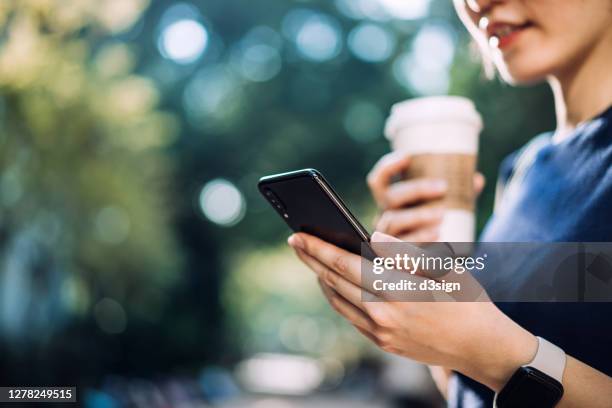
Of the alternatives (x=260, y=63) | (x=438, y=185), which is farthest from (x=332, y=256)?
(x=260, y=63)

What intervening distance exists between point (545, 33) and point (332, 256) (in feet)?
2.40

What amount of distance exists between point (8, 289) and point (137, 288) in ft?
7.77

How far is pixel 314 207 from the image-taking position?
4.46 feet

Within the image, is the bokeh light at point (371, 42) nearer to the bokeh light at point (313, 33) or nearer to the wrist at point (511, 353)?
the bokeh light at point (313, 33)

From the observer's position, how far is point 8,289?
10.8 m

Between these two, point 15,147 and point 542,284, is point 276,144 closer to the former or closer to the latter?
point 15,147

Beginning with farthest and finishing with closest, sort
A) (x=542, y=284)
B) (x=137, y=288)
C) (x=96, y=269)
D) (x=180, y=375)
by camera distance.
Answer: (x=180, y=375), (x=137, y=288), (x=96, y=269), (x=542, y=284)

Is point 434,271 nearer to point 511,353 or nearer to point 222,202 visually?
point 511,353

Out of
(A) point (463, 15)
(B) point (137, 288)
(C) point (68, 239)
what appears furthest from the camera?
(B) point (137, 288)

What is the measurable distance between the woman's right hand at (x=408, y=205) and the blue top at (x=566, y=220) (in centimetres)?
17

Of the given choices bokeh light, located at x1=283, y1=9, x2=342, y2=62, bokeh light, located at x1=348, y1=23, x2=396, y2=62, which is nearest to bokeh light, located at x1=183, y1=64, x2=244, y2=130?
bokeh light, located at x1=283, y1=9, x2=342, y2=62

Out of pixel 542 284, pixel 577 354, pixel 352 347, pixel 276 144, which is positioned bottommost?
pixel 352 347

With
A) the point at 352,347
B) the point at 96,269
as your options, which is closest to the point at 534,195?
the point at 96,269

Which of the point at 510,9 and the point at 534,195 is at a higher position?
the point at 510,9
